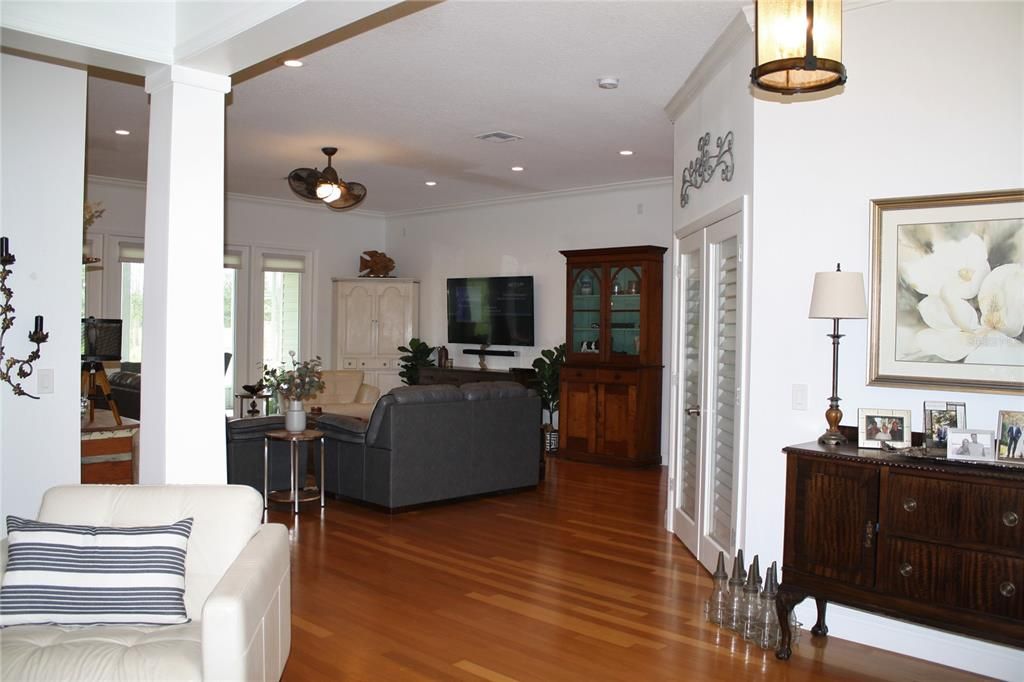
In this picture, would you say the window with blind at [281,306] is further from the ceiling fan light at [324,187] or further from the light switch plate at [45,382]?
the light switch plate at [45,382]

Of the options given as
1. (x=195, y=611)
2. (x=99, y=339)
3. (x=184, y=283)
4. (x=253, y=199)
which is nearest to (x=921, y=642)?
(x=195, y=611)

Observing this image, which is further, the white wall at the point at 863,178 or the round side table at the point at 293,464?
the round side table at the point at 293,464

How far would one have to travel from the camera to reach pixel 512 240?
34.0 feet

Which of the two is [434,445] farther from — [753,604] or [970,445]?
[970,445]

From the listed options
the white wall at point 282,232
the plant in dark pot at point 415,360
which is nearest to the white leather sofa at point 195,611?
the white wall at point 282,232

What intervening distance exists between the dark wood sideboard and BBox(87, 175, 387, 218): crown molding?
719 centimetres

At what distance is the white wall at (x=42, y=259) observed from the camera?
4336 millimetres

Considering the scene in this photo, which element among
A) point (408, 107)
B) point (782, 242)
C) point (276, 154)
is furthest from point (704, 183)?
point (276, 154)

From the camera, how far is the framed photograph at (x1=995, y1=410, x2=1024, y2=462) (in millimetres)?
3350

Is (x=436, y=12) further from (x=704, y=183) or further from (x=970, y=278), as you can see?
(x=970, y=278)

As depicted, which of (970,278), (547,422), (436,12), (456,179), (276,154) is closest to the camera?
(970,278)

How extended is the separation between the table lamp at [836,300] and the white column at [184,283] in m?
2.73

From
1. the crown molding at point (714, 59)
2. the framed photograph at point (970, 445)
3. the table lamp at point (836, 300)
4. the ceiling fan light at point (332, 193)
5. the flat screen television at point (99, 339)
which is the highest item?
the crown molding at point (714, 59)

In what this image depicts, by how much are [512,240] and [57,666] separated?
828 centimetres
